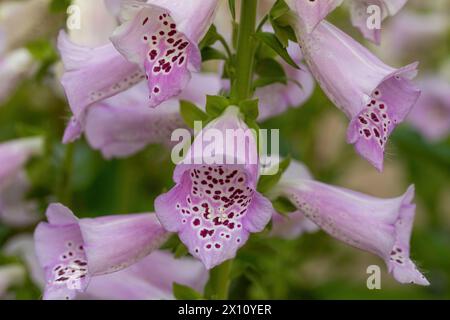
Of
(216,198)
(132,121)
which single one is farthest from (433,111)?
(216,198)

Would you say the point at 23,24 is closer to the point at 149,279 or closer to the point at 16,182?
the point at 16,182

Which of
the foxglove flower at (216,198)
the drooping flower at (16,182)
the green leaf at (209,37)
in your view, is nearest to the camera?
the foxglove flower at (216,198)

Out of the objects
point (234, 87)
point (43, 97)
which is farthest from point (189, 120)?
point (43, 97)

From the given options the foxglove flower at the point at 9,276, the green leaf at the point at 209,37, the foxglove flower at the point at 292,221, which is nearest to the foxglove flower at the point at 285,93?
the foxglove flower at the point at 292,221

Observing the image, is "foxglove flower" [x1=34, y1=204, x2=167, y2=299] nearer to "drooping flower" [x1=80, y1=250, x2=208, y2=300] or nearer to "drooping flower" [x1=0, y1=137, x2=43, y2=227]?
"drooping flower" [x1=80, y1=250, x2=208, y2=300]

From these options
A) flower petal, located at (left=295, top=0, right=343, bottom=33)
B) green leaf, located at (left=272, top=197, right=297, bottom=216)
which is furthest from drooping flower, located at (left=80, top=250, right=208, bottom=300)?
flower petal, located at (left=295, top=0, right=343, bottom=33)

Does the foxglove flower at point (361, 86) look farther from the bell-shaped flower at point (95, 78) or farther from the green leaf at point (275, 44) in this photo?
the bell-shaped flower at point (95, 78)
